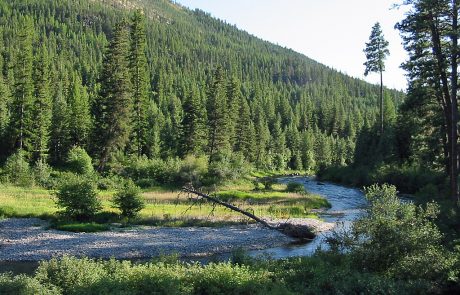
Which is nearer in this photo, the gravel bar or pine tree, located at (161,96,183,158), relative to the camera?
the gravel bar

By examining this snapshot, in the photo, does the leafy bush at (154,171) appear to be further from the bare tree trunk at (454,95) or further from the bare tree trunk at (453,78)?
the bare tree trunk at (454,95)

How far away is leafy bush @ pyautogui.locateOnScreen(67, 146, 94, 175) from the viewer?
167 feet

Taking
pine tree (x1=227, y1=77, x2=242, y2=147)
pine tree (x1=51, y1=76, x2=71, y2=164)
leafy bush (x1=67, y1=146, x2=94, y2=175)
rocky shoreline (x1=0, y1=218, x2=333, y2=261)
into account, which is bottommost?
rocky shoreline (x1=0, y1=218, x2=333, y2=261)

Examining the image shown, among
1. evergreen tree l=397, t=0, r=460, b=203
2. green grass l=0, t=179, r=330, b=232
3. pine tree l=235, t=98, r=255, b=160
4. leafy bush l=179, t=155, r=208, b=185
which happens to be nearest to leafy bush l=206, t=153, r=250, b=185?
leafy bush l=179, t=155, r=208, b=185

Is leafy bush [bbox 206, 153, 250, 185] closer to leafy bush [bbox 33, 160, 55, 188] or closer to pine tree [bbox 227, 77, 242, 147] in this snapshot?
pine tree [bbox 227, 77, 242, 147]

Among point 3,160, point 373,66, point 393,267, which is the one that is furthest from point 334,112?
point 393,267

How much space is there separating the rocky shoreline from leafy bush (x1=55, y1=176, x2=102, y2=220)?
1813 millimetres

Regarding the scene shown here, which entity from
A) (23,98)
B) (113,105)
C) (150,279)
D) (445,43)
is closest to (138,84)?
(113,105)

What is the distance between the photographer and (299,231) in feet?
82.9

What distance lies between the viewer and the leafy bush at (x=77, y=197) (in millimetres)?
28188

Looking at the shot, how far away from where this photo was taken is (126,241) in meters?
24.2

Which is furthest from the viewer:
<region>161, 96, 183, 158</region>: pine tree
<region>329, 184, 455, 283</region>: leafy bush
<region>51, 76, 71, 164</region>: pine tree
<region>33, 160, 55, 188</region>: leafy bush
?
<region>161, 96, 183, 158</region>: pine tree

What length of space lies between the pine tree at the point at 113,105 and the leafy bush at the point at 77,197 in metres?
23.4

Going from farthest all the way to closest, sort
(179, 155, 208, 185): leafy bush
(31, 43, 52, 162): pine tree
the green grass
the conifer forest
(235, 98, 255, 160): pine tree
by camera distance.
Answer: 1. (235, 98, 255, 160): pine tree
2. (31, 43, 52, 162): pine tree
3. (179, 155, 208, 185): leafy bush
4. the green grass
5. the conifer forest
